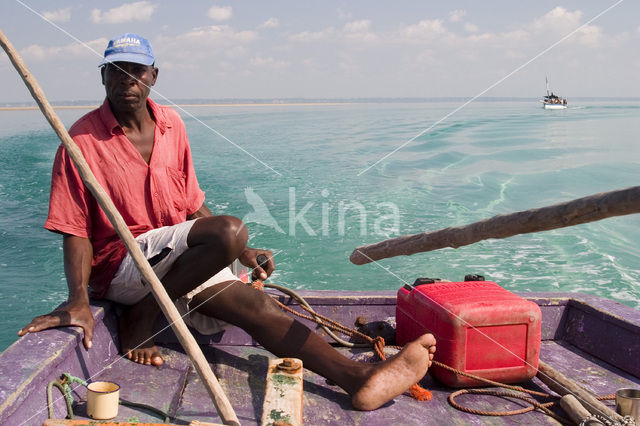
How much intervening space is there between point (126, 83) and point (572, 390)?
6.43 feet

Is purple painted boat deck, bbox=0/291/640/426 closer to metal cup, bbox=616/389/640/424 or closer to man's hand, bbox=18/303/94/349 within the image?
man's hand, bbox=18/303/94/349

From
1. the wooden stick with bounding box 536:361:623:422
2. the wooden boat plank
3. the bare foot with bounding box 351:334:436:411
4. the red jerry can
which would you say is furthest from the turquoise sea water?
the wooden stick with bounding box 536:361:623:422

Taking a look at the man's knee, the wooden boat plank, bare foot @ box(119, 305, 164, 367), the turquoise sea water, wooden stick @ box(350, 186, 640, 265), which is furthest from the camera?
the turquoise sea water

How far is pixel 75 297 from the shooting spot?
2055mm

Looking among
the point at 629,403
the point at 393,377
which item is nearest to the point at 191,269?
the point at 393,377

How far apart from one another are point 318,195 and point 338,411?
8456 mm

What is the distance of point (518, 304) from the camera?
7.07ft

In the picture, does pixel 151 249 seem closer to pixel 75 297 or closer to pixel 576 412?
pixel 75 297

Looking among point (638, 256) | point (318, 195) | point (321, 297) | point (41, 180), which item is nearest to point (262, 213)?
point (318, 195)

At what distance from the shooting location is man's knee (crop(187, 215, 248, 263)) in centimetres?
210

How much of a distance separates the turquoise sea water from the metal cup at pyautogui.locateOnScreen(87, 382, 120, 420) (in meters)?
3.23

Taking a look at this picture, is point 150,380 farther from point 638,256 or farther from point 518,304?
point 638,256

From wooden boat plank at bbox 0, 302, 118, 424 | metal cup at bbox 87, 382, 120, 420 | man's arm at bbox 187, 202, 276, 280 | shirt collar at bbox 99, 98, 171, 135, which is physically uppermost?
shirt collar at bbox 99, 98, 171, 135

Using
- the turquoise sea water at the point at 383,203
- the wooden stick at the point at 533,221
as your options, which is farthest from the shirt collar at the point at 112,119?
the turquoise sea water at the point at 383,203
